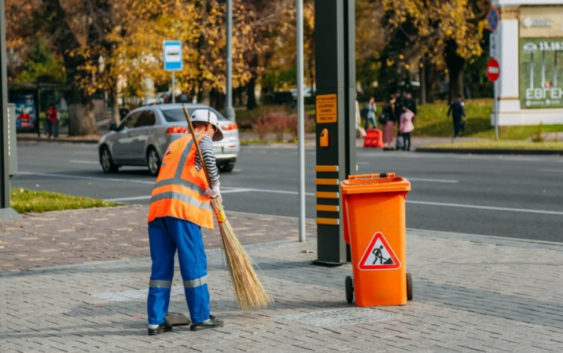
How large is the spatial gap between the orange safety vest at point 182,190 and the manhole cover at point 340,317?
100cm

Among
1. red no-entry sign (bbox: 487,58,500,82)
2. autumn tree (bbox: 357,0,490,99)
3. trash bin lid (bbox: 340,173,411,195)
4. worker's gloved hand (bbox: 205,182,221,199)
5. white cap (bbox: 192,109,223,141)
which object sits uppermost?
autumn tree (bbox: 357,0,490,99)

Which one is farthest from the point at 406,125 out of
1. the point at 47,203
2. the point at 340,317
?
the point at 340,317

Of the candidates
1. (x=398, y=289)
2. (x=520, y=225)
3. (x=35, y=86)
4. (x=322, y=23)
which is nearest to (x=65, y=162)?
(x=520, y=225)

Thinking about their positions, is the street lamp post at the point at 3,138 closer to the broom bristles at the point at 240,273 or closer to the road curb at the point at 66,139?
the broom bristles at the point at 240,273

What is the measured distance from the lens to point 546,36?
123ft

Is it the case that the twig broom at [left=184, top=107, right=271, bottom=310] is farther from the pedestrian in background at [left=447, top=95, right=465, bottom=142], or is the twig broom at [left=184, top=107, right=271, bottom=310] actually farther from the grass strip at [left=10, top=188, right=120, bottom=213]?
the pedestrian in background at [left=447, top=95, right=465, bottom=142]

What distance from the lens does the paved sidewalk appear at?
6.74 m

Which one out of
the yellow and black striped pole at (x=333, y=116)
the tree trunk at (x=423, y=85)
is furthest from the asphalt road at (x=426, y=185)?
the tree trunk at (x=423, y=85)

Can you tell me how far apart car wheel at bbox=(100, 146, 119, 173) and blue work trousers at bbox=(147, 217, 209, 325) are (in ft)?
57.7

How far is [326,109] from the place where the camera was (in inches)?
386

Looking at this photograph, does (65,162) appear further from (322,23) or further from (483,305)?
(483,305)

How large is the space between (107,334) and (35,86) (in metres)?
47.5

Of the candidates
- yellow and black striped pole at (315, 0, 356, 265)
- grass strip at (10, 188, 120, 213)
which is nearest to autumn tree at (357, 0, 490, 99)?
grass strip at (10, 188, 120, 213)

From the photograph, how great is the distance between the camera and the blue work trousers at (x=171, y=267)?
7.04 metres
